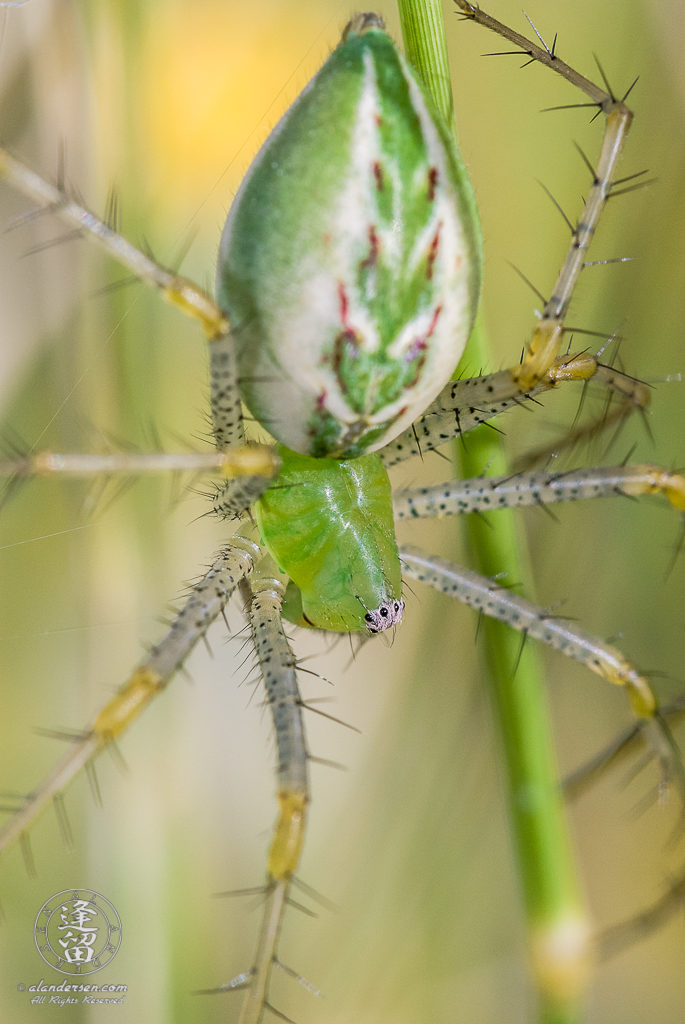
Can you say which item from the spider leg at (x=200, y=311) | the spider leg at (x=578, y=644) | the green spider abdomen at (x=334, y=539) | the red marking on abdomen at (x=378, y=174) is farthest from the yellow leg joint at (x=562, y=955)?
the red marking on abdomen at (x=378, y=174)

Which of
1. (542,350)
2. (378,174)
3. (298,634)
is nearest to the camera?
(378,174)

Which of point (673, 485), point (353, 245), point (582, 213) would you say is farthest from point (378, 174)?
point (673, 485)

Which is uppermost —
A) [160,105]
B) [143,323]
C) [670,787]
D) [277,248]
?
[160,105]

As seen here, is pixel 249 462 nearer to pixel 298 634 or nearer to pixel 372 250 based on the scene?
pixel 372 250

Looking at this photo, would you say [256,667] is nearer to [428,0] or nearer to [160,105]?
[428,0]

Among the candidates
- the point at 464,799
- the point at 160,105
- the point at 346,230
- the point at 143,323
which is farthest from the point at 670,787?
the point at 160,105
